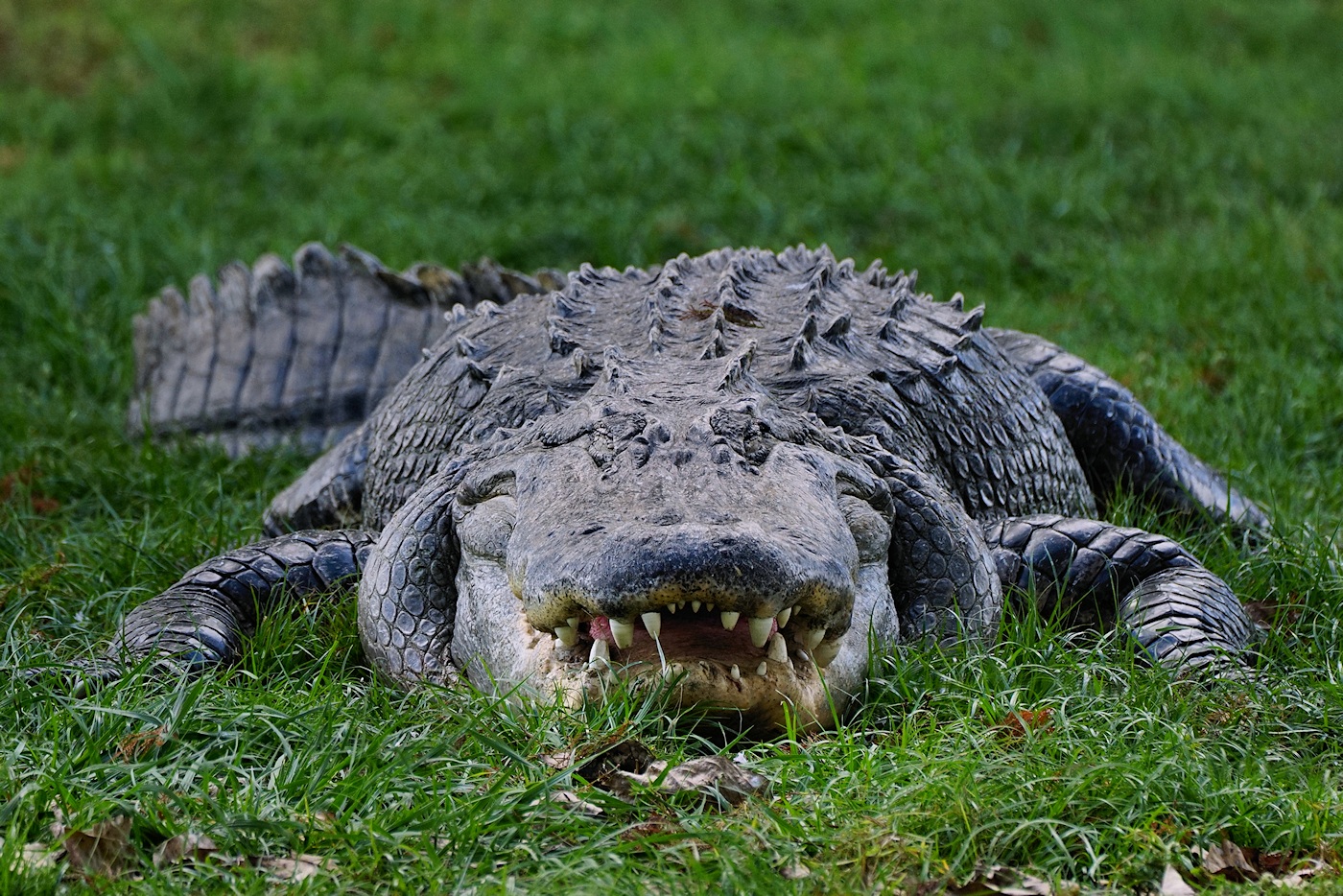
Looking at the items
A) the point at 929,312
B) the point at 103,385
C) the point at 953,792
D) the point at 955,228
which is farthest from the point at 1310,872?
the point at 955,228

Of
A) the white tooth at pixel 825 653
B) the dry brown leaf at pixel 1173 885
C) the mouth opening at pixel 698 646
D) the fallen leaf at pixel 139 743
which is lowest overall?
the fallen leaf at pixel 139 743

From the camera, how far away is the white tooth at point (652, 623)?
271 cm

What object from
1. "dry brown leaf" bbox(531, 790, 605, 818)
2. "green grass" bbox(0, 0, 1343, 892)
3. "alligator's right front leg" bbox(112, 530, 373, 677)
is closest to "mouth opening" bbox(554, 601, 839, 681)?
"green grass" bbox(0, 0, 1343, 892)

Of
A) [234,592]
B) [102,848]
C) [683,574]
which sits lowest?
[234,592]

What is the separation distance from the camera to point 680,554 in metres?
2.64

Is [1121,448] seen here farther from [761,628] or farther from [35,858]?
[35,858]

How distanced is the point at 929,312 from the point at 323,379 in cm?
229

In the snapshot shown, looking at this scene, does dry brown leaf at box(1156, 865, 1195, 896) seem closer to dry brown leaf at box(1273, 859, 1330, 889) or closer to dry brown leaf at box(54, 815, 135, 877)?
dry brown leaf at box(1273, 859, 1330, 889)

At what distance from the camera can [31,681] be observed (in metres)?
3.29

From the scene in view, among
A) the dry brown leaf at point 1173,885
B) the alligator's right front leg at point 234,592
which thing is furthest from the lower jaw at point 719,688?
the alligator's right front leg at point 234,592

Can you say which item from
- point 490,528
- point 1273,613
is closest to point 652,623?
point 490,528

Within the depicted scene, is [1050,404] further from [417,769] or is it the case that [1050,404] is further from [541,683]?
[417,769]

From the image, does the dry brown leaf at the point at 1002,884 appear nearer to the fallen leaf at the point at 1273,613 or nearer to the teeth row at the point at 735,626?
the teeth row at the point at 735,626

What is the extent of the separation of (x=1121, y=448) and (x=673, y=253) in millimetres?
3418
